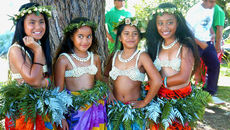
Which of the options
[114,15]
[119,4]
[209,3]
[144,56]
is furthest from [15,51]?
[209,3]

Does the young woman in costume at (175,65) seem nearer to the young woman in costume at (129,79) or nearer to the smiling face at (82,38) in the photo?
the young woman in costume at (129,79)

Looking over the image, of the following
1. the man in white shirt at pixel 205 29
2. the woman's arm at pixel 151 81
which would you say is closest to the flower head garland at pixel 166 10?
the woman's arm at pixel 151 81

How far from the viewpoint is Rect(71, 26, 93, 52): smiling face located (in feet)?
8.38

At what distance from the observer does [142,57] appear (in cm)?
Answer: 254

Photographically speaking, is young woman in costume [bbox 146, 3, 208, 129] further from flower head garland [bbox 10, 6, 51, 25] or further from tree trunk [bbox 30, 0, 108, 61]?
flower head garland [bbox 10, 6, 51, 25]

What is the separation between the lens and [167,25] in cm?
259

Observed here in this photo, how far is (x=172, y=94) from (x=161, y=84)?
21 cm

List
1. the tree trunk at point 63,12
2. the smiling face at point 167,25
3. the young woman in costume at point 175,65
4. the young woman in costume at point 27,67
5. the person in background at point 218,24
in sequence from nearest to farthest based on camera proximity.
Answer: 1. the young woman in costume at point 27,67
2. the young woman in costume at point 175,65
3. the smiling face at point 167,25
4. the tree trunk at point 63,12
5. the person in background at point 218,24

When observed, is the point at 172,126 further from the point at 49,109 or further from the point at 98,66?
the point at 49,109

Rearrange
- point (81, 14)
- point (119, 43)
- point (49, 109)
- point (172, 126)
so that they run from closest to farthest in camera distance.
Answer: point (49, 109)
point (172, 126)
point (119, 43)
point (81, 14)

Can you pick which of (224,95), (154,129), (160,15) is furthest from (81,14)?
(224,95)

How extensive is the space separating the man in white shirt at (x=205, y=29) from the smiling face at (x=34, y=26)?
258 centimetres

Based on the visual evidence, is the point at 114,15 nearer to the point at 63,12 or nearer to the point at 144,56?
the point at 63,12

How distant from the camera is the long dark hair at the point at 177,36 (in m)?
2.54
